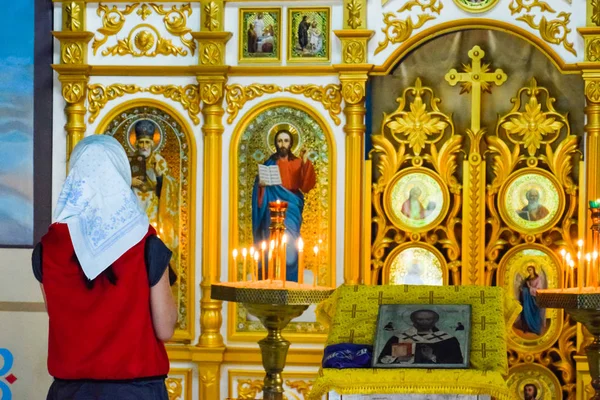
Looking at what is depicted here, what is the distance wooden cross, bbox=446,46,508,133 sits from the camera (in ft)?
24.6

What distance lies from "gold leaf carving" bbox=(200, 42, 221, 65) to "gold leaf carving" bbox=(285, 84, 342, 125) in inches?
21.1

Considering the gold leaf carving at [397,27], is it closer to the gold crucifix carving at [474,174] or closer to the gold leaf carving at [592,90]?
the gold crucifix carving at [474,174]

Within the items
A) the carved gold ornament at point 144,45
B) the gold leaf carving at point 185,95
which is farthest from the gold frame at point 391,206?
the carved gold ornament at point 144,45

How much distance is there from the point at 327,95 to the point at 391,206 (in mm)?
877

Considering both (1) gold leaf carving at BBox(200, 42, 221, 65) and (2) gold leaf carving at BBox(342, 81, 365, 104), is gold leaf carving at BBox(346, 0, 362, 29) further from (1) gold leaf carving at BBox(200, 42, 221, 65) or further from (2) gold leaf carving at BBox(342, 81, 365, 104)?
(1) gold leaf carving at BBox(200, 42, 221, 65)

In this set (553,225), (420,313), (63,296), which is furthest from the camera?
(553,225)

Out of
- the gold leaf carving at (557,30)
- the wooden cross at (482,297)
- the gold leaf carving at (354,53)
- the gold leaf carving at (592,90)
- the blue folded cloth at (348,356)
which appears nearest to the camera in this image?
the blue folded cloth at (348,356)

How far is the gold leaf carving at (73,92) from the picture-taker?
7711 millimetres

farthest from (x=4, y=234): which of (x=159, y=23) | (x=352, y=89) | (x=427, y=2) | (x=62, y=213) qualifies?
(x=62, y=213)

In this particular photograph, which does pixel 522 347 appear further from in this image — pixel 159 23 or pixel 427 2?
pixel 159 23

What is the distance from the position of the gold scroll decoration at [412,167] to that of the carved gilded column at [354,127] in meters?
0.11

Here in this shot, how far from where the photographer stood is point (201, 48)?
25.0 feet

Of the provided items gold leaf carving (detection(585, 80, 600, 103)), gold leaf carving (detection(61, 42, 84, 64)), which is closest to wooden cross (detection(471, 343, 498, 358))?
gold leaf carving (detection(585, 80, 600, 103))

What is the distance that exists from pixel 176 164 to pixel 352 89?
52.5 inches
